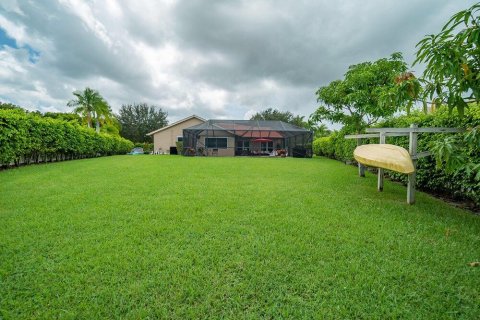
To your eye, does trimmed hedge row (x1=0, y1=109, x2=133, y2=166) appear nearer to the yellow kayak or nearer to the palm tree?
the yellow kayak

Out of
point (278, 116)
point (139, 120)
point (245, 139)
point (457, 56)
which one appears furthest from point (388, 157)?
point (139, 120)

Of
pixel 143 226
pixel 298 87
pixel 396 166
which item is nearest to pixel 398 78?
pixel 396 166

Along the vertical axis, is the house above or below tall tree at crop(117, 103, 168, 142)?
below

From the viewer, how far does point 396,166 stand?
12.7 ft

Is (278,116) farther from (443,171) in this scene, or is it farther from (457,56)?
(457,56)

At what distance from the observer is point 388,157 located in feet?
13.4

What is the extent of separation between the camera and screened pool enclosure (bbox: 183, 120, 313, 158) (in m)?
19.6

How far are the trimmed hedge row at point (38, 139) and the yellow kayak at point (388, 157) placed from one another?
1093cm

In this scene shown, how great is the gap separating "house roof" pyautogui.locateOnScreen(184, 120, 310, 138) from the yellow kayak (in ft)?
49.4

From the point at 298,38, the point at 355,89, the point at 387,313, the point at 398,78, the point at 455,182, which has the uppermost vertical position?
the point at 298,38

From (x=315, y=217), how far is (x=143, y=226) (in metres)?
2.53

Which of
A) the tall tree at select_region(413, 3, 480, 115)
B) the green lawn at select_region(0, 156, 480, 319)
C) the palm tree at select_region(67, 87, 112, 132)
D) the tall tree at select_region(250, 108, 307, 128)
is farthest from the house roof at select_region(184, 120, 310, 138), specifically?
the tall tree at select_region(250, 108, 307, 128)

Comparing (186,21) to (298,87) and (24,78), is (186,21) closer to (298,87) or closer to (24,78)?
(24,78)

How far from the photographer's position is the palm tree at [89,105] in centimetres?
2766
